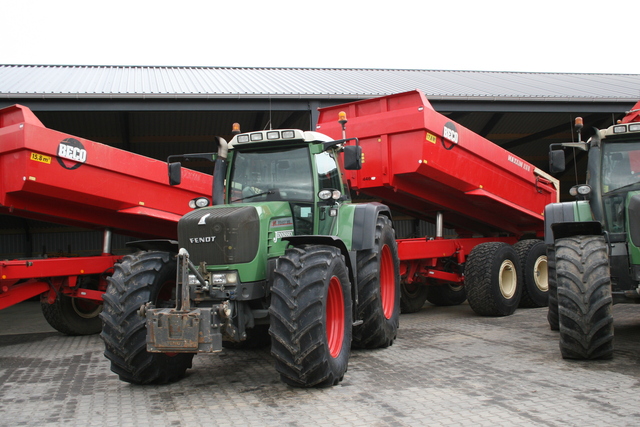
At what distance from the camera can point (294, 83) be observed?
14.4m

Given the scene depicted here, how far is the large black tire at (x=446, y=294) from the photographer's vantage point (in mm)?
11078

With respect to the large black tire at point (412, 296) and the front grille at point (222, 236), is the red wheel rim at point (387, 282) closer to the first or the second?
the front grille at point (222, 236)

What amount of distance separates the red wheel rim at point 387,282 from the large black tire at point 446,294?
12.4 feet

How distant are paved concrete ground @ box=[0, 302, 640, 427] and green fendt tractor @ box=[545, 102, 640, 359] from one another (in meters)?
0.35

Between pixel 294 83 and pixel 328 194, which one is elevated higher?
pixel 294 83

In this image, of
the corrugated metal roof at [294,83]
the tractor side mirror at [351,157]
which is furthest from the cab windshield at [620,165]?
the corrugated metal roof at [294,83]

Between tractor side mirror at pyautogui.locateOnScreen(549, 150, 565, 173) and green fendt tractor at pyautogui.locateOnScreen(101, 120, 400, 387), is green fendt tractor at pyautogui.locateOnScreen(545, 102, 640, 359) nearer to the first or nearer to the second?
tractor side mirror at pyautogui.locateOnScreen(549, 150, 565, 173)

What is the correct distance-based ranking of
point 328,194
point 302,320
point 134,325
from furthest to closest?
1. point 328,194
2. point 134,325
3. point 302,320

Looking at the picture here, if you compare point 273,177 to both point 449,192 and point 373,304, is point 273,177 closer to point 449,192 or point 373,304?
point 373,304

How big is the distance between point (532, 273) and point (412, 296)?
2012mm

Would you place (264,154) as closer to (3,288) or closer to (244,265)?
(244,265)

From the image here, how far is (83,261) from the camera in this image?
8.30m

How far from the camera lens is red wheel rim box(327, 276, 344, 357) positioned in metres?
5.43

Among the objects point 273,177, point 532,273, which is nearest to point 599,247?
point 273,177
